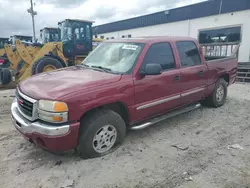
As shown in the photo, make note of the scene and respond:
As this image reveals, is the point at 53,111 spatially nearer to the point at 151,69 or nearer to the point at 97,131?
the point at 97,131

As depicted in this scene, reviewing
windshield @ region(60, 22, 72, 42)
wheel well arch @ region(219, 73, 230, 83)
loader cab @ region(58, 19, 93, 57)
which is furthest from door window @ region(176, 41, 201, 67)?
windshield @ region(60, 22, 72, 42)

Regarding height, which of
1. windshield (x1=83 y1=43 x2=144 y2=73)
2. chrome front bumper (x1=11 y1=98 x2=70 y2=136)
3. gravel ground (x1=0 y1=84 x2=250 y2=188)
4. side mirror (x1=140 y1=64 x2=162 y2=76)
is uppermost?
windshield (x1=83 y1=43 x2=144 y2=73)

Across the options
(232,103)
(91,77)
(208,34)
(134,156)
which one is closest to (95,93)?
(91,77)

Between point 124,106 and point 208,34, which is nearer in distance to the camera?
point 124,106

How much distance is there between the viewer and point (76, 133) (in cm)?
298

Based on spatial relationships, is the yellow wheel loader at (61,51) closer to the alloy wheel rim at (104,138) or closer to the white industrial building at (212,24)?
the alloy wheel rim at (104,138)

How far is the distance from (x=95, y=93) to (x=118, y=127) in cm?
75

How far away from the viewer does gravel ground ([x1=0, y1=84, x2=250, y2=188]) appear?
279 centimetres

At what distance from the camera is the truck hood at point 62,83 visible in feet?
9.62

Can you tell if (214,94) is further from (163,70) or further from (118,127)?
(118,127)

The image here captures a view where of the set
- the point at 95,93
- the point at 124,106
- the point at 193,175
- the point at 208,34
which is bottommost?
the point at 193,175

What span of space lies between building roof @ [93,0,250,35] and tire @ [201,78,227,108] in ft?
33.7

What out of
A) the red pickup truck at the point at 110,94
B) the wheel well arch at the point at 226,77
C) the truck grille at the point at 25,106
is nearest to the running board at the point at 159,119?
the red pickup truck at the point at 110,94

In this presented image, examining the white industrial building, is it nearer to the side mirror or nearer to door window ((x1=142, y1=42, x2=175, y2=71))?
door window ((x1=142, y1=42, x2=175, y2=71))
